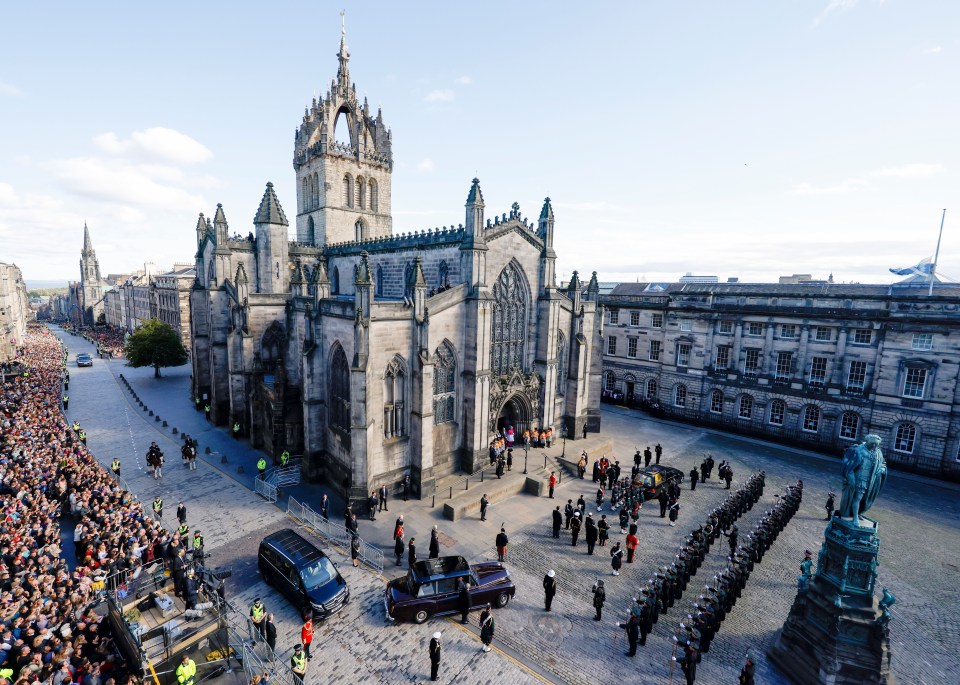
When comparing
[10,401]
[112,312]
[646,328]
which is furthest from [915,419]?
[112,312]

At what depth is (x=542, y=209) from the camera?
29.3 m

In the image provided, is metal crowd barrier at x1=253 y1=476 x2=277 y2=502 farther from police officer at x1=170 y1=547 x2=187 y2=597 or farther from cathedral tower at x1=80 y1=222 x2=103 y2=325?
cathedral tower at x1=80 y1=222 x2=103 y2=325

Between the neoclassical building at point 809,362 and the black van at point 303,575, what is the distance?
103 feet

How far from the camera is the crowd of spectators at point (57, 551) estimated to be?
1148 cm

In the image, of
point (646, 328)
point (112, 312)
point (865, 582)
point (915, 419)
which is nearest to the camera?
point (865, 582)

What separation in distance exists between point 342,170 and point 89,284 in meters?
A: 114

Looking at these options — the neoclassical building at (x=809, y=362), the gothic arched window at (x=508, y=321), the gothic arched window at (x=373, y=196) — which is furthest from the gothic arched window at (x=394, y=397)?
the neoclassical building at (x=809, y=362)

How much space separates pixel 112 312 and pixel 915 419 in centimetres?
13490

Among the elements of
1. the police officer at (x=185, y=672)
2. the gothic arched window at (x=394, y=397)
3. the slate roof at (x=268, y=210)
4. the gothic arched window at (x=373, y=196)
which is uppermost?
the gothic arched window at (x=373, y=196)

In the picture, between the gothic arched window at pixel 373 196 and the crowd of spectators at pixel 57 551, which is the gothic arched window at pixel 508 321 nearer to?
the crowd of spectators at pixel 57 551

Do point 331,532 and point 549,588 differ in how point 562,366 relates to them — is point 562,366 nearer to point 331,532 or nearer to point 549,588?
point 549,588

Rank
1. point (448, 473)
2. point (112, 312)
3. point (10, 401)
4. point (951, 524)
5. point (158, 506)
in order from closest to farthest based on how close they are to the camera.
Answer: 1. point (158, 506)
2. point (951, 524)
3. point (448, 473)
4. point (10, 401)
5. point (112, 312)

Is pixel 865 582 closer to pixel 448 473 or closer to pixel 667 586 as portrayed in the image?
pixel 667 586

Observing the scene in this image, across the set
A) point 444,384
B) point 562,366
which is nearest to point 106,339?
point 444,384
